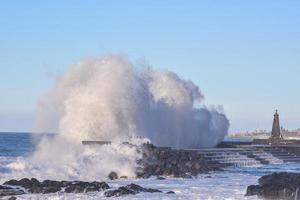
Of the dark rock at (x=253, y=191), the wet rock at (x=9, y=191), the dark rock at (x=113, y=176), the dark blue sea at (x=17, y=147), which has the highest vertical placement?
the dark blue sea at (x=17, y=147)

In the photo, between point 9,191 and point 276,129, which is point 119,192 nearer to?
point 9,191

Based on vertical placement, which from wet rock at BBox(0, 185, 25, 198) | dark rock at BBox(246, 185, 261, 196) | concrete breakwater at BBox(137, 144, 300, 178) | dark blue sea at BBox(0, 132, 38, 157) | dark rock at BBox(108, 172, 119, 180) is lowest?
dark rock at BBox(246, 185, 261, 196)

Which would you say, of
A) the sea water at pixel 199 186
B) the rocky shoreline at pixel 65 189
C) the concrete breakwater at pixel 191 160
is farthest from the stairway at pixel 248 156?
the rocky shoreline at pixel 65 189

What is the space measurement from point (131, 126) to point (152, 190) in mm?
20009

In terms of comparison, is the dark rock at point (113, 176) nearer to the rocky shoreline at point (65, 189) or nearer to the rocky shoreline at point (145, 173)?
the rocky shoreline at point (145, 173)

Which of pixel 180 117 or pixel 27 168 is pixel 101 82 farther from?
pixel 27 168

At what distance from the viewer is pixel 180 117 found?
1843 inches

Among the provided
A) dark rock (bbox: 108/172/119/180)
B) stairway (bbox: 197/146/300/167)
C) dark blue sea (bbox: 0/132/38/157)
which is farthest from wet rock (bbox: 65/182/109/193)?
dark blue sea (bbox: 0/132/38/157)

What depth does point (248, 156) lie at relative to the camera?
3669 centimetres

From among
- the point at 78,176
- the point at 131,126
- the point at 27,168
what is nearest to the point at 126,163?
the point at 78,176

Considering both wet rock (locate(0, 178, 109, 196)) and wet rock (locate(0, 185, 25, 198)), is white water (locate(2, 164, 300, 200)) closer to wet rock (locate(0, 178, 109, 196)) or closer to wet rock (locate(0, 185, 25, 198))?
wet rock (locate(0, 178, 109, 196))

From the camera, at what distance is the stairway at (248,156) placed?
3297 centimetres

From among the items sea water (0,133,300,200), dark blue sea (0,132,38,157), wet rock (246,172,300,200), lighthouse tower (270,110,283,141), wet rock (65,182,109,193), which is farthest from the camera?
lighthouse tower (270,110,283,141)

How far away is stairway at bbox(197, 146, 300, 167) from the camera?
33.0 m
